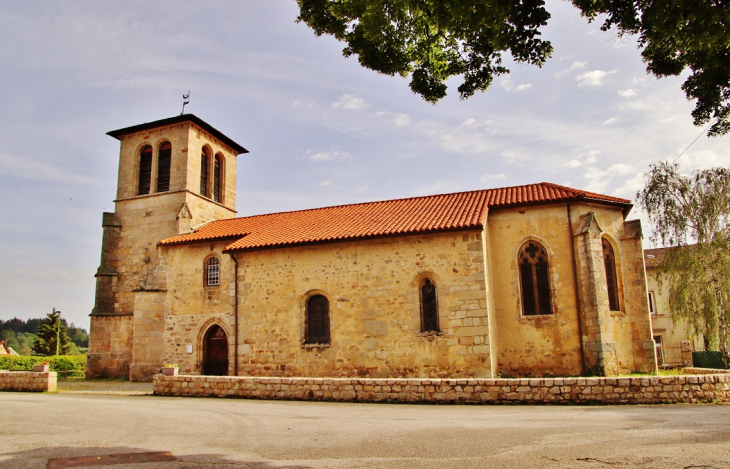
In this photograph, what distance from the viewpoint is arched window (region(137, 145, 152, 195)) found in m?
26.3

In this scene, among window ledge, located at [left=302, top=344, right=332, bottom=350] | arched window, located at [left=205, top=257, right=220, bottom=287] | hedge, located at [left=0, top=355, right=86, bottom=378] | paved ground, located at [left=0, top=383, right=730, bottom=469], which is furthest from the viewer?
hedge, located at [left=0, top=355, right=86, bottom=378]

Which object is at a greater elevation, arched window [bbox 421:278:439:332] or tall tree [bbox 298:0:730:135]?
tall tree [bbox 298:0:730:135]

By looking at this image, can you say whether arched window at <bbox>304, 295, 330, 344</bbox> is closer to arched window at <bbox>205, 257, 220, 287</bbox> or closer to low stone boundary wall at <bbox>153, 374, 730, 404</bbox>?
low stone boundary wall at <bbox>153, 374, 730, 404</bbox>

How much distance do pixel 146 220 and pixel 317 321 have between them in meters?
11.9

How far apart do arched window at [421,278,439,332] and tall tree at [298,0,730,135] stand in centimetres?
964

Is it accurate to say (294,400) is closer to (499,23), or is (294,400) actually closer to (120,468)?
(120,468)

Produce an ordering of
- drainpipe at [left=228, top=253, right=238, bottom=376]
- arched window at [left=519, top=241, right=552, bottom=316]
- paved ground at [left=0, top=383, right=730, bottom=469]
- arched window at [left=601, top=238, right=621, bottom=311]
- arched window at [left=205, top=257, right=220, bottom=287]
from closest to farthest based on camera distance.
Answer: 1. paved ground at [left=0, top=383, right=730, bottom=469]
2. arched window at [left=519, top=241, right=552, bottom=316]
3. arched window at [left=601, top=238, right=621, bottom=311]
4. drainpipe at [left=228, top=253, right=238, bottom=376]
5. arched window at [left=205, top=257, right=220, bottom=287]

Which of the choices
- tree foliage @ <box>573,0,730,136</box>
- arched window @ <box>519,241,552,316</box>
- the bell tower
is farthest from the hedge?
tree foliage @ <box>573,0,730,136</box>

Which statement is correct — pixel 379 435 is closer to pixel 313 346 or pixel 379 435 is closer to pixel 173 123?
pixel 313 346

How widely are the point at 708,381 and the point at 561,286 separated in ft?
19.5

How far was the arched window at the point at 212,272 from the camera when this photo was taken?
70.4 feet

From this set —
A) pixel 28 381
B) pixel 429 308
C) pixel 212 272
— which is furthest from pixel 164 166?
pixel 429 308

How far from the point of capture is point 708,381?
39.0 feet

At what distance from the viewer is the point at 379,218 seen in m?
20.1
